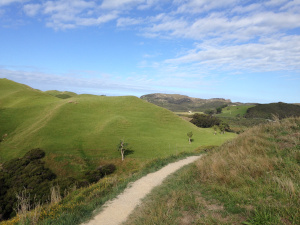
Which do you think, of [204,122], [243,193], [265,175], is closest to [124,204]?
[243,193]

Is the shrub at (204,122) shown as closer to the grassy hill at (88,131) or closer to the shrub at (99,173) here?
the grassy hill at (88,131)

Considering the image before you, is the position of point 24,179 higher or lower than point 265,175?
lower

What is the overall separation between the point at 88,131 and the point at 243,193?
51.2 metres

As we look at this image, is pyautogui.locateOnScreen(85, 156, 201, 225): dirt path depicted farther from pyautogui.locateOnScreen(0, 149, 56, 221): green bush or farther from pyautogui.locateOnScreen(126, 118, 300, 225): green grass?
pyautogui.locateOnScreen(0, 149, 56, 221): green bush

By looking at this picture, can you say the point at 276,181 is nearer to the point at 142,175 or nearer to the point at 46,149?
the point at 142,175

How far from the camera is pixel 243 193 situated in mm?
6508

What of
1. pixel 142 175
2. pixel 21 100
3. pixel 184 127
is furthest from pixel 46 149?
pixel 21 100

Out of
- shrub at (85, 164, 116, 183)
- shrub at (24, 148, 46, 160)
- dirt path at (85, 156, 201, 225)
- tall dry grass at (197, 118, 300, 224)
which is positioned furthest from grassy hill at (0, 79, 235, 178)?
tall dry grass at (197, 118, 300, 224)

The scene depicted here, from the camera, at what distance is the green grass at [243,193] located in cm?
491

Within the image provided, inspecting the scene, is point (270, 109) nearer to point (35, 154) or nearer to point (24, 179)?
point (35, 154)

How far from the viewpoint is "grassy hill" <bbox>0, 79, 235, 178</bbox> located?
3989 centimetres

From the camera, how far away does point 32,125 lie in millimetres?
55125

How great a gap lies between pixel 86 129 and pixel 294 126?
2025 inches

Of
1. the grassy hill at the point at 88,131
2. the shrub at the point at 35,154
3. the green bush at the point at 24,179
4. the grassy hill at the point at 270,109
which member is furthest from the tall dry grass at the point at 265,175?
the grassy hill at the point at 270,109
